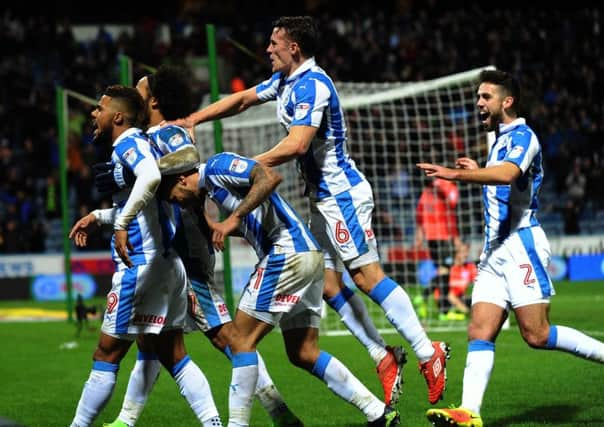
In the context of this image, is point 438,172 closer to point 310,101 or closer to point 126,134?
point 310,101

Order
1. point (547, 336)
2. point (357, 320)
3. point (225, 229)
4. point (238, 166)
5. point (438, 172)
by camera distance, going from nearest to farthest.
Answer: point (225, 229), point (238, 166), point (438, 172), point (547, 336), point (357, 320)

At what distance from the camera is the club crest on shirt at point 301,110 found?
656 centimetres

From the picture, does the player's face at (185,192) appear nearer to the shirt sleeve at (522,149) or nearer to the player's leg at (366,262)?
the player's leg at (366,262)

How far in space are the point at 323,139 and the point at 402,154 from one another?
8085 mm

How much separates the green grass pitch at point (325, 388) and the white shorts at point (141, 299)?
1.27 m

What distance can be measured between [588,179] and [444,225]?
33.9ft

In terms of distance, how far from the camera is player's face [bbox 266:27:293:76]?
678 cm

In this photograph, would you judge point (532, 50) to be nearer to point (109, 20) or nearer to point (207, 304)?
point (109, 20)

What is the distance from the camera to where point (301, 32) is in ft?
22.2

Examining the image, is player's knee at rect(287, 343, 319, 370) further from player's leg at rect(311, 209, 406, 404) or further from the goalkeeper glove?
the goalkeeper glove

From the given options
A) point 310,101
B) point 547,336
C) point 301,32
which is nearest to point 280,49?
point 301,32

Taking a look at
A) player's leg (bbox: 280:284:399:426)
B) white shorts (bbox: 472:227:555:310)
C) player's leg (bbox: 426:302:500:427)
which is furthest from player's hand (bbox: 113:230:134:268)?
white shorts (bbox: 472:227:555:310)

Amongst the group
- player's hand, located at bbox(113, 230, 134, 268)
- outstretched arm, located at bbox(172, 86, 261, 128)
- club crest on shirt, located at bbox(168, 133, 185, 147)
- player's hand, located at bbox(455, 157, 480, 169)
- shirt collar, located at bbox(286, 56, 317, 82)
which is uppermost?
shirt collar, located at bbox(286, 56, 317, 82)

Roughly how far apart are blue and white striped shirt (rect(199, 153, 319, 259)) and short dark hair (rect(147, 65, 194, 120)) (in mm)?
486
